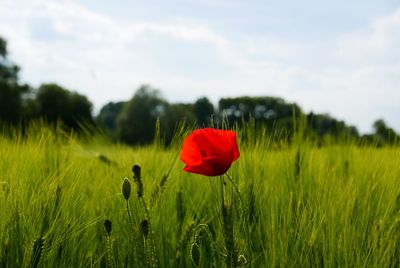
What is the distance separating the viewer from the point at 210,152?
31.7 inches

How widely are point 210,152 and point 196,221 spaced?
393 mm

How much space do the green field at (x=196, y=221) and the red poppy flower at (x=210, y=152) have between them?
0.27 feet

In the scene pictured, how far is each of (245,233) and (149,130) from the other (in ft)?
94.2

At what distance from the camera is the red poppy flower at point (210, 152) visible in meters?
0.80

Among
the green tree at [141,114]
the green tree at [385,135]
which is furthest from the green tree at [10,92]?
the green tree at [385,135]

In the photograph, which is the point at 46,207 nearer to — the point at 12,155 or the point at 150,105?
the point at 12,155

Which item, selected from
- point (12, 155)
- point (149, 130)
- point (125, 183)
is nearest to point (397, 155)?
point (125, 183)

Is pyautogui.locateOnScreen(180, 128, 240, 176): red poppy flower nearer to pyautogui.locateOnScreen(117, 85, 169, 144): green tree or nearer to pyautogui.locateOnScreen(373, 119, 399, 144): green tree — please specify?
pyautogui.locateOnScreen(373, 119, 399, 144): green tree

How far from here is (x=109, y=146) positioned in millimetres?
2303

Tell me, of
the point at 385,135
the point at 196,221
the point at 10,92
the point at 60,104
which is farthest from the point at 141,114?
the point at 196,221

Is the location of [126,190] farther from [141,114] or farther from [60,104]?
[141,114]

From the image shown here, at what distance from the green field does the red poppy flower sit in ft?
0.27

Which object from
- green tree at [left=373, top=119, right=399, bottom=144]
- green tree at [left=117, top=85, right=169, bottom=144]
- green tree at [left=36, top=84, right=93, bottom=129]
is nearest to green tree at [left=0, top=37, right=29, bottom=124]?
green tree at [left=36, top=84, right=93, bottom=129]

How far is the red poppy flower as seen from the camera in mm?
798
